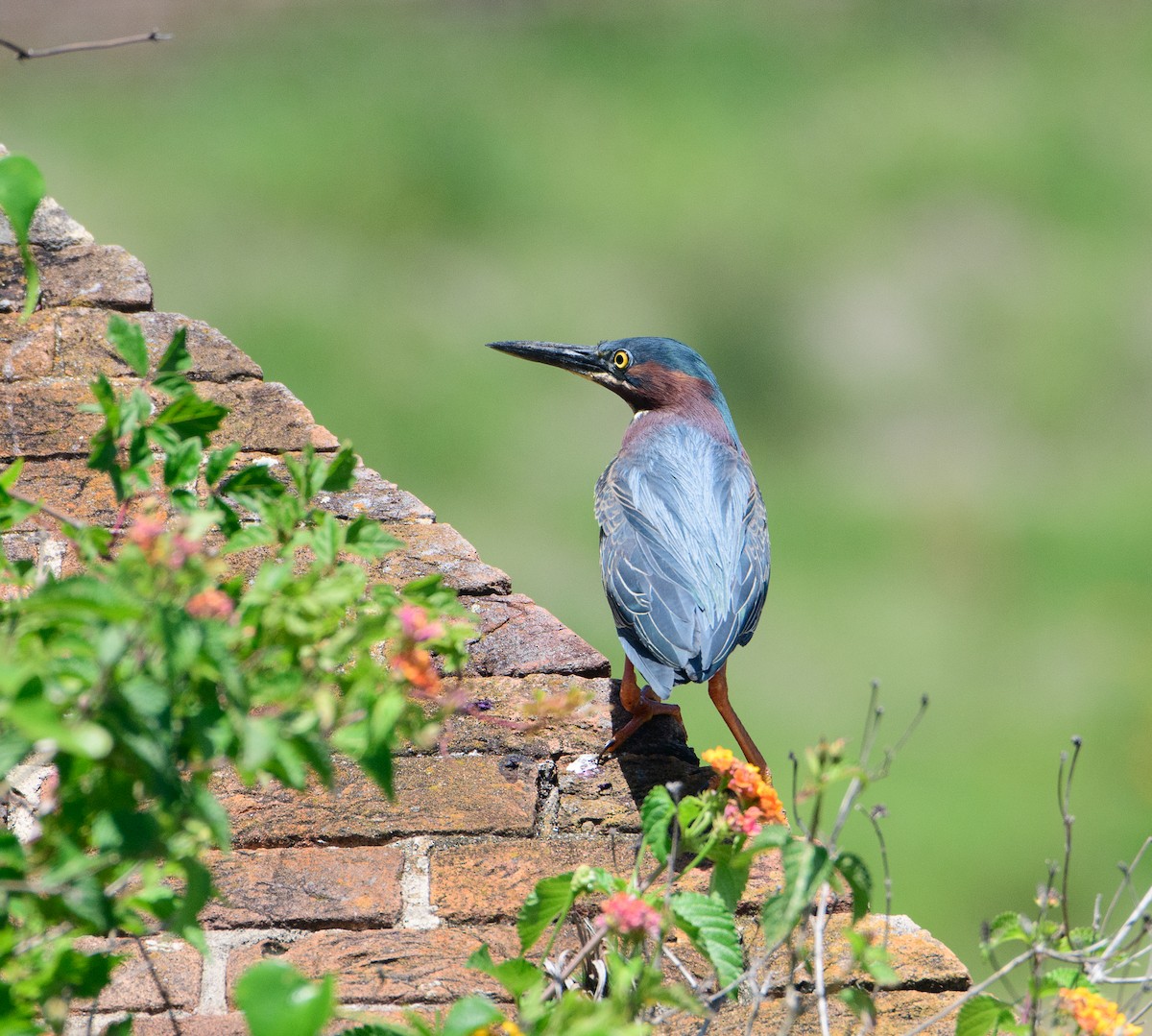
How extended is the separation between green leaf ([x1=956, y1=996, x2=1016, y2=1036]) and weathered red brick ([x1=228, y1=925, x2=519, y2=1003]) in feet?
2.37

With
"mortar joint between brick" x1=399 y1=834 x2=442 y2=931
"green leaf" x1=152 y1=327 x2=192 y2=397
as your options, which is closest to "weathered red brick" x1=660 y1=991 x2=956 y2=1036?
"mortar joint between brick" x1=399 y1=834 x2=442 y2=931

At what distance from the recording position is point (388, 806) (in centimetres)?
278

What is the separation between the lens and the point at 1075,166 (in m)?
25.8

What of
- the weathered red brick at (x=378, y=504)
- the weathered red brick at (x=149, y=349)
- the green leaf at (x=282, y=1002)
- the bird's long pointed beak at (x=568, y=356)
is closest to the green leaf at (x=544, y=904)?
the green leaf at (x=282, y=1002)

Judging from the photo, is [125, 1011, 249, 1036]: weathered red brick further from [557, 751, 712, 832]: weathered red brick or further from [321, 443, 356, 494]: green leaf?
[321, 443, 356, 494]: green leaf

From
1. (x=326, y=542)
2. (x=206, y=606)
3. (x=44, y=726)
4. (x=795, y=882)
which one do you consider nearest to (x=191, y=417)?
(x=326, y=542)

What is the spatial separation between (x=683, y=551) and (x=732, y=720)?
0.44 m

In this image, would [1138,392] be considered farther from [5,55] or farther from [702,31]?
[5,55]

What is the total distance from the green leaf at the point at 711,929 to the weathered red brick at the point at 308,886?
67 cm

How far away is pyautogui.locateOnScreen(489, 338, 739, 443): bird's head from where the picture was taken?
5.09 m

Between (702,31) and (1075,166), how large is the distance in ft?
21.0

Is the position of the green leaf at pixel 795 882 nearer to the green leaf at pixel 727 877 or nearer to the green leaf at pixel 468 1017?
the green leaf at pixel 727 877

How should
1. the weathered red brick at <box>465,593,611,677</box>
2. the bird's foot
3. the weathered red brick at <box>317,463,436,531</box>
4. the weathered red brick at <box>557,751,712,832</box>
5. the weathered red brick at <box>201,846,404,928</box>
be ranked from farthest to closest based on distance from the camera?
1. the weathered red brick at <box>317,463,436,531</box>
2. the weathered red brick at <box>465,593,611,677</box>
3. the bird's foot
4. the weathered red brick at <box>557,751,712,832</box>
5. the weathered red brick at <box>201,846,404,928</box>

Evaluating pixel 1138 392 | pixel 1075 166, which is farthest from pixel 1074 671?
pixel 1075 166
